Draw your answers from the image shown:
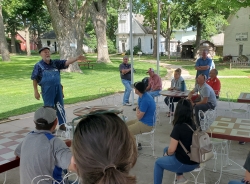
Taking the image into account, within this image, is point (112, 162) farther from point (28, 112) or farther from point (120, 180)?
point (28, 112)

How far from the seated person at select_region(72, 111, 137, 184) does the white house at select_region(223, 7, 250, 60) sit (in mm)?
27026

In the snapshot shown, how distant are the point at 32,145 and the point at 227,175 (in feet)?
9.39

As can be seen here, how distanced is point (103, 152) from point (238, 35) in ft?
93.6

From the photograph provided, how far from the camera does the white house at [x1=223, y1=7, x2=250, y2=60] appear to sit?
25156 mm

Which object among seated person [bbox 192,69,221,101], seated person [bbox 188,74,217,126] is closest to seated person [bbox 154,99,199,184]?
seated person [bbox 188,74,217,126]

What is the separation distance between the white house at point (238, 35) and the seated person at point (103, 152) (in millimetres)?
27026

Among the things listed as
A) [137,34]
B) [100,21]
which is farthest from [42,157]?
[137,34]

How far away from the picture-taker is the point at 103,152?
0.94 metres

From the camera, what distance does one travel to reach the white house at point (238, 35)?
2516 cm

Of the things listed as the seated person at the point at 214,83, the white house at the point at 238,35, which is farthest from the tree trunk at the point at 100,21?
the seated person at the point at 214,83

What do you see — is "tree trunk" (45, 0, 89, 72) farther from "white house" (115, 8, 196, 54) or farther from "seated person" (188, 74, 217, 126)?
"white house" (115, 8, 196, 54)

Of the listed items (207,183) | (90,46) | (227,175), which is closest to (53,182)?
(207,183)

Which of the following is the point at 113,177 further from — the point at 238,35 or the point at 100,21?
the point at 238,35

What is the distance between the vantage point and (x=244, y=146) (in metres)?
4.64
